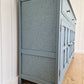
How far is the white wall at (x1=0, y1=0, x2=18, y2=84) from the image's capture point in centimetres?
93

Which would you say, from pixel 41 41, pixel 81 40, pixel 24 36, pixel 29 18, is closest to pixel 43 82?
pixel 41 41

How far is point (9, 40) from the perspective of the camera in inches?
39.4

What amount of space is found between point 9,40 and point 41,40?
356 millimetres

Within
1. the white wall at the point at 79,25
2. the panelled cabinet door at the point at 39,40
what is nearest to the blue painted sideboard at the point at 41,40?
the panelled cabinet door at the point at 39,40

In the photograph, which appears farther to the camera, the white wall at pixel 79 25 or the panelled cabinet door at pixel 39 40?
the white wall at pixel 79 25

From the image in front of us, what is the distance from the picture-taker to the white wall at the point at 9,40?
3.05 ft

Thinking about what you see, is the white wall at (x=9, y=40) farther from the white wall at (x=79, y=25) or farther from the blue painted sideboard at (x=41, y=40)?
the white wall at (x=79, y=25)

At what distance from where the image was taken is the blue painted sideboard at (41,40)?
0.90 meters

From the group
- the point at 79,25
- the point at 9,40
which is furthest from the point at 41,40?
the point at 79,25

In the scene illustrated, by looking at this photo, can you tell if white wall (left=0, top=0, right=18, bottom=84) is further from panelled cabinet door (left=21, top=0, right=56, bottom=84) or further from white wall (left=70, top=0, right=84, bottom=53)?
white wall (left=70, top=0, right=84, bottom=53)

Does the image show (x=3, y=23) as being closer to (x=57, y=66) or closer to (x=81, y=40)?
(x=57, y=66)

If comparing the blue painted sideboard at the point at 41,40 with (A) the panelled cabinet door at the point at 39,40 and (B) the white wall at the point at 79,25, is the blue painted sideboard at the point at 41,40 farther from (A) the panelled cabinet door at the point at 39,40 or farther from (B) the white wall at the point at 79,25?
(B) the white wall at the point at 79,25

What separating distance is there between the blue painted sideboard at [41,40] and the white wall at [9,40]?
7cm

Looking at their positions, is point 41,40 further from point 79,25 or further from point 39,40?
point 79,25
